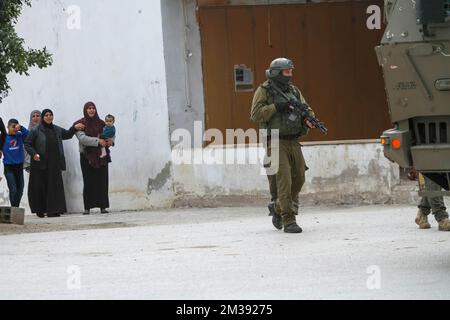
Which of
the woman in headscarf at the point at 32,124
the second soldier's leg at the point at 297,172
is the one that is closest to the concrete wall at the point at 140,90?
the woman in headscarf at the point at 32,124

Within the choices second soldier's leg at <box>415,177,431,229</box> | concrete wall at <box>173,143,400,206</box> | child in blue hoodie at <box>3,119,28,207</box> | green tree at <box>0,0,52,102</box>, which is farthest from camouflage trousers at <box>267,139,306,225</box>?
child in blue hoodie at <box>3,119,28,207</box>

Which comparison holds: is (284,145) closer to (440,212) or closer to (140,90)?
(440,212)

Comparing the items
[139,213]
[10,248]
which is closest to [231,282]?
[10,248]

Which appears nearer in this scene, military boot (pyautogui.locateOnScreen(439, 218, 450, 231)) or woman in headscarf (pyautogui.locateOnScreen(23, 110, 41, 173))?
military boot (pyautogui.locateOnScreen(439, 218, 450, 231))

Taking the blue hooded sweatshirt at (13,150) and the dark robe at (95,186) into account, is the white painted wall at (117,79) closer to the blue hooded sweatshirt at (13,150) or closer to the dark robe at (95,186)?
the dark robe at (95,186)

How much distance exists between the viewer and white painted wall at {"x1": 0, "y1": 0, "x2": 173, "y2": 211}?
18.8 metres

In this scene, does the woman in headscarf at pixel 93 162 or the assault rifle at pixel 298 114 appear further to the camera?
the woman in headscarf at pixel 93 162

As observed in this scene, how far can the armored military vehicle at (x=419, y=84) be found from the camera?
9.41m

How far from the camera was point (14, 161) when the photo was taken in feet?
60.4

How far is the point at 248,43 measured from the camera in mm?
18641

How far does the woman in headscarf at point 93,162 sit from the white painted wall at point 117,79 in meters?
0.34

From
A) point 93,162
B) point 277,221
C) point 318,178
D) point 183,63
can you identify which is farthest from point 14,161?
point 277,221

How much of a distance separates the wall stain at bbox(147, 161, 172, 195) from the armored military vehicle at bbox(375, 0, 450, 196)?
29.7ft

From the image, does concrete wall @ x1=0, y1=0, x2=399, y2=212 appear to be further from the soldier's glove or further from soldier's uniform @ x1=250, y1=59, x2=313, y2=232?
the soldier's glove
